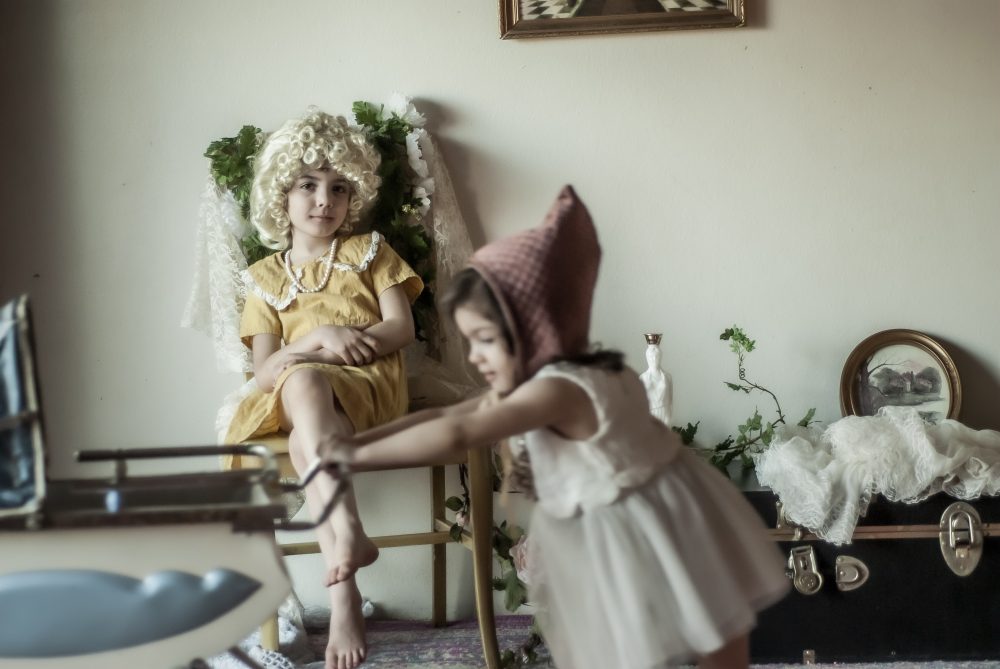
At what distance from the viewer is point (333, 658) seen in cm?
198

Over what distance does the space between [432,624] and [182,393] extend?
0.80 meters

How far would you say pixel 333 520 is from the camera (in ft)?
6.21

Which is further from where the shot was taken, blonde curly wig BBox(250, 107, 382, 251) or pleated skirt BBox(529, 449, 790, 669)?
blonde curly wig BBox(250, 107, 382, 251)

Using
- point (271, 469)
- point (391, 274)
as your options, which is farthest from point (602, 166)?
A: point (271, 469)

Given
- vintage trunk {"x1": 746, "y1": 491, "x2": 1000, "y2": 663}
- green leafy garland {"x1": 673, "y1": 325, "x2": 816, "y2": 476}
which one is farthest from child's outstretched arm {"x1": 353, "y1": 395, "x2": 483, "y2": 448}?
green leafy garland {"x1": 673, "y1": 325, "x2": 816, "y2": 476}

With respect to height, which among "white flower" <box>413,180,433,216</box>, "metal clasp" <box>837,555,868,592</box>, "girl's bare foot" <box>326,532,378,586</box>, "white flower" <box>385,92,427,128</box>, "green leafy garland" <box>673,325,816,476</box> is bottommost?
"metal clasp" <box>837,555,868,592</box>

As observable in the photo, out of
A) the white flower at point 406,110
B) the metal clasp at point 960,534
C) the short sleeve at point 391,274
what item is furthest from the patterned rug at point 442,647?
the white flower at point 406,110

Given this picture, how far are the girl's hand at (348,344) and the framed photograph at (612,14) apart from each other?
835 millimetres

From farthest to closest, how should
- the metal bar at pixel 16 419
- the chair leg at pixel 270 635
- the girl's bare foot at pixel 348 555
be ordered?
the chair leg at pixel 270 635
the girl's bare foot at pixel 348 555
the metal bar at pixel 16 419

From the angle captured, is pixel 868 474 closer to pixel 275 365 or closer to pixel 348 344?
pixel 348 344

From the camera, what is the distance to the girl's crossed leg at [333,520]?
6.12 ft

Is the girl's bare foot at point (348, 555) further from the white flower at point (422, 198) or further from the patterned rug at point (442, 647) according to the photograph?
the white flower at point (422, 198)

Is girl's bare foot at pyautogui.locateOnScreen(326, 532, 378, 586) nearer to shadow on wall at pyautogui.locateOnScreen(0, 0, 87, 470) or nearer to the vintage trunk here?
the vintage trunk

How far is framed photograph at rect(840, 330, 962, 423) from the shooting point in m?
2.51
